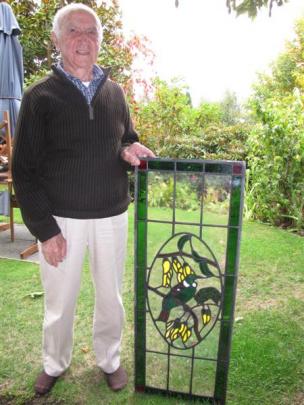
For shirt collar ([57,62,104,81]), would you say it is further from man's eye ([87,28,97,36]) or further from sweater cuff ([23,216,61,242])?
sweater cuff ([23,216,61,242])

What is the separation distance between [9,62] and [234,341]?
320 cm

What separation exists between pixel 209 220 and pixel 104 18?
6414 millimetres

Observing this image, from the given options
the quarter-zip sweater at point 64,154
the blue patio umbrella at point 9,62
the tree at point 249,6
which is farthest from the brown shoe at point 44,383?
the blue patio umbrella at point 9,62

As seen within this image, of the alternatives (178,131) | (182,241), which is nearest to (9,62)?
(182,241)

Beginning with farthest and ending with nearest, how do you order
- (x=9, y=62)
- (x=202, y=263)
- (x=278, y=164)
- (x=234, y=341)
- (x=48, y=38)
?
1. (x=48, y=38)
2. (x=278, y=164)
3. (x=9, y=62)
4. (x=234, y=341)
5. (x=202, y=263)

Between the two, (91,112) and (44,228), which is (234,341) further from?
(91,112)

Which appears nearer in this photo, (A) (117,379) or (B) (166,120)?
(A) (117,379)

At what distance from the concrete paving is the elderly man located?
190cm

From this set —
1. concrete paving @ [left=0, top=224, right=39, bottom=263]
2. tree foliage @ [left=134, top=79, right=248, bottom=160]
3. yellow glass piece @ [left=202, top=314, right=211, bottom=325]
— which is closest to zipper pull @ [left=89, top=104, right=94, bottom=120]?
yellow glass piece @ [left=202, top=314, right=211, bottom=325]

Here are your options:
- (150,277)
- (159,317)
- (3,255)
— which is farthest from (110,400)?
(3,255)

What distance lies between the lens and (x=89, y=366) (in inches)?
82.7

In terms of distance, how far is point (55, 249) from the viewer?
1629 mm

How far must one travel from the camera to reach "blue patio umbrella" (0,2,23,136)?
384 cm

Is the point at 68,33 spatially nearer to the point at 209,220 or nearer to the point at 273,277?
the point at 209,220
